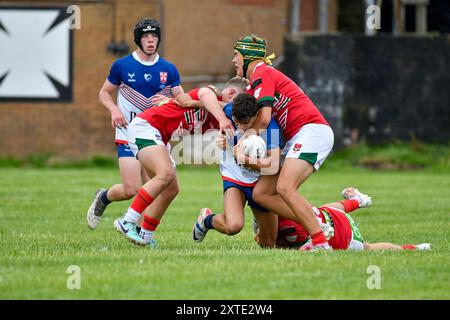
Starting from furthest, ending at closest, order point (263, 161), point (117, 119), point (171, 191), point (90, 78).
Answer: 1. point (90, 78)
2. point (117, 119)
3. point (171, 191)
4. point (263, 161)

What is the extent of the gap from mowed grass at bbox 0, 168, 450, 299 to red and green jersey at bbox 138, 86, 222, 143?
115 cm

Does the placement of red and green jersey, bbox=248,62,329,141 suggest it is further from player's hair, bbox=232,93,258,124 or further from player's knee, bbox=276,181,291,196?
player's knee, bbox=276,181,291,196

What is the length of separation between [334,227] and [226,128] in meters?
1.38

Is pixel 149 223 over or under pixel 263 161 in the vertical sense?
under

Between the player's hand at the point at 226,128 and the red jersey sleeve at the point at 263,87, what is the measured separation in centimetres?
36

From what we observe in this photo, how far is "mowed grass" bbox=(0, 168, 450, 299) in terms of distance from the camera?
7.89m

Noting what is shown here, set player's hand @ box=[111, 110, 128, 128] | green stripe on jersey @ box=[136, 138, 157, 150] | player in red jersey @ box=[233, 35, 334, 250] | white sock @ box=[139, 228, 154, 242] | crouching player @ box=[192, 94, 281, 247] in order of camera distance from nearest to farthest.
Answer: player in red jersey @ box=[233, 35, 334, 250] → crouching player @ box=[192, 94, 281, 247] → white sock @ box=[139, 228, 154, 242] → green stripe on jersey @ box=[136, 138, 157, 150] → player's hand @ box=[111, 110, 128, 128]

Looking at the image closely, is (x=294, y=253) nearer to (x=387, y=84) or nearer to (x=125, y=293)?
(x=125, y=293)

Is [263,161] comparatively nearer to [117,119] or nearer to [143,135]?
[143,135]

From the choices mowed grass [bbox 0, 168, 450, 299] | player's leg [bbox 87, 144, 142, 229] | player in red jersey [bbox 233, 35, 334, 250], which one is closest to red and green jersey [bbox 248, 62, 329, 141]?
player in red jersey [bbox 233, 35, 334, 250]

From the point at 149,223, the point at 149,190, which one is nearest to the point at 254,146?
the point at 149,190

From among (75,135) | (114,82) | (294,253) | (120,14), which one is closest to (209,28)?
(120,14)

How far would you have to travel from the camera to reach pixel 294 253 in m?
9.52

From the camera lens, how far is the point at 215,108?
33.2 feet
